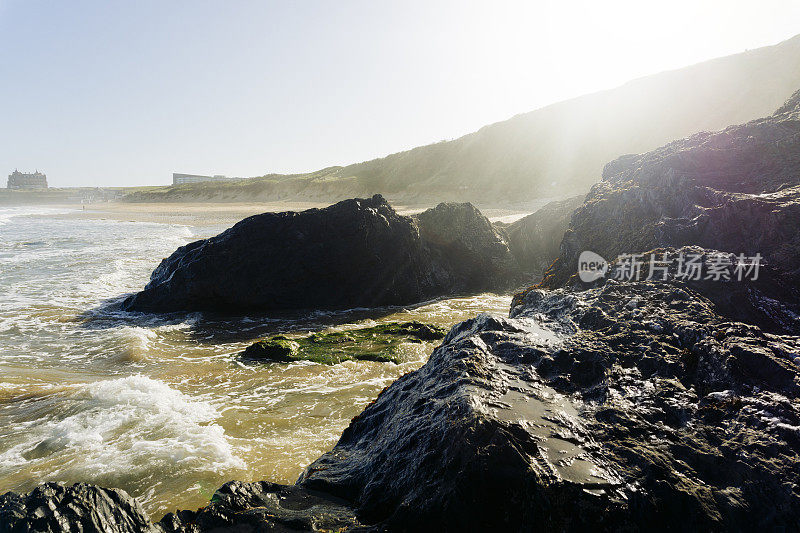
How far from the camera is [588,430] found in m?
2.70

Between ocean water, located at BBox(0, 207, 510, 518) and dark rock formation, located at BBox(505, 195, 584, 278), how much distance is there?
2.91 m

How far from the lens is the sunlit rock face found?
159 inches

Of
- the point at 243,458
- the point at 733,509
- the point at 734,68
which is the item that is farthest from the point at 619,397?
the point at 734,68

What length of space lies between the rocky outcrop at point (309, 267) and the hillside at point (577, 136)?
3079cm

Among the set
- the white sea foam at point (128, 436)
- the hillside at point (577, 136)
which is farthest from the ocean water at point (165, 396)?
the hillside at point (577, 136)

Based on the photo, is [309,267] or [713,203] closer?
[713,203]

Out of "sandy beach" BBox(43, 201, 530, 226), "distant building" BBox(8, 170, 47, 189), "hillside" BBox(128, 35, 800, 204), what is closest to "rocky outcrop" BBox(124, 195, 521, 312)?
"sandy beach" BBox(43, 201, 530, 226)

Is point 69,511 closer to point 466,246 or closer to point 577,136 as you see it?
point 466,246

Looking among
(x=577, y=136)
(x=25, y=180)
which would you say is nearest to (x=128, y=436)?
(x=577, y=136)

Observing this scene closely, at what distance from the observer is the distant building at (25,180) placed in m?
143

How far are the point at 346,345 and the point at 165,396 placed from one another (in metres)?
3.31

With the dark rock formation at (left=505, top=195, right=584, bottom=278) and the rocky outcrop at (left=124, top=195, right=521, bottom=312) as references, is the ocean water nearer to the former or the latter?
the rocky outcrop at (left=124, top=195, right=521, bottom=312)

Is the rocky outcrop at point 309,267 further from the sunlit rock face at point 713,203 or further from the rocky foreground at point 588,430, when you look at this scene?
the rocky foreground at point 588,430

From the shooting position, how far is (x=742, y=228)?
169 inches
